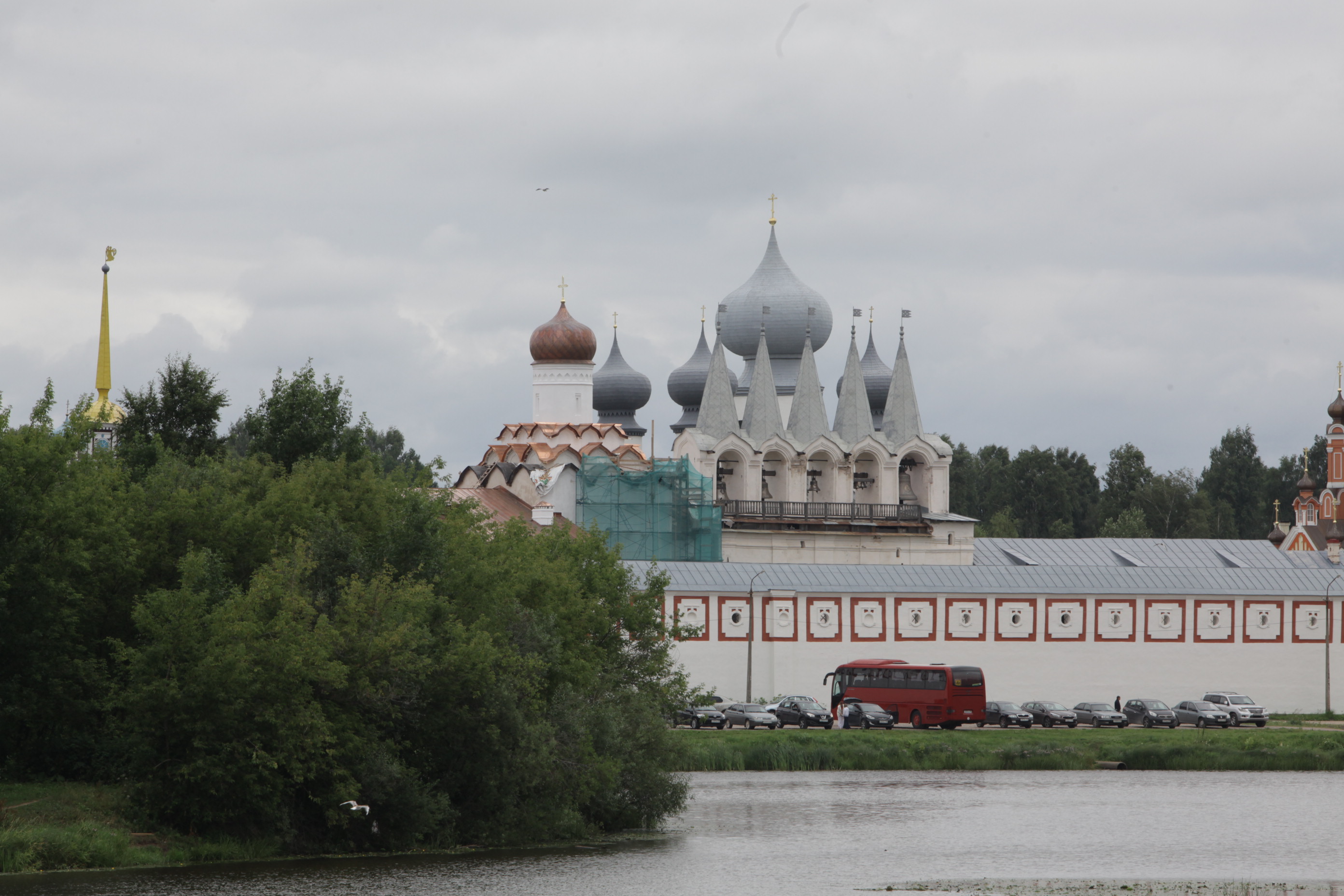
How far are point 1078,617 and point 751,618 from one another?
829cm

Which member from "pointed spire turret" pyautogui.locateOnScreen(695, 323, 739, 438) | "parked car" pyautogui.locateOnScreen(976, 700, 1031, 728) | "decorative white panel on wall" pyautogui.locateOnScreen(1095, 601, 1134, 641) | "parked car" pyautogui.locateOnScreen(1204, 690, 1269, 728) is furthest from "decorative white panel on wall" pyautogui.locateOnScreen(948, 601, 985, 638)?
"pointed spire turret" pyautogui.locateOnScreen(695, 323, 739, 438)

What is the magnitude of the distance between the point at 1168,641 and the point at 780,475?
1535 cm

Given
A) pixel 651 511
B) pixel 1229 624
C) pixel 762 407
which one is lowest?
pixel 1229 624

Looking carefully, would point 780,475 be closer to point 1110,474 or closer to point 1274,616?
point 1274,616

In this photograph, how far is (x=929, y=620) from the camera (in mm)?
44844

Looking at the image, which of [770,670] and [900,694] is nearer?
[900,694]

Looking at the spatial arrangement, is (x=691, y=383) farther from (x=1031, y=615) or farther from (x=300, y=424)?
(x=300, y=424)

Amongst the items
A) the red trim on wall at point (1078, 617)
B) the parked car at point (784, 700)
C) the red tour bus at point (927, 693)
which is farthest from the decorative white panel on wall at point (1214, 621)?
the parked car at point (784, 700)

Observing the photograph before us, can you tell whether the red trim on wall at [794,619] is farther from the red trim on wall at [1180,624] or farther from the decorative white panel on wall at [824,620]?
the red trim on wall at [1180,624]

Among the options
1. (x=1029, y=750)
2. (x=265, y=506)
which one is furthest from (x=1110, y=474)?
Answer: (x=265, y=506)

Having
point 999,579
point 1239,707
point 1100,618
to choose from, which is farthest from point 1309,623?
point 999,579

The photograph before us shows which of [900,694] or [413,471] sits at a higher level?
[413,471]

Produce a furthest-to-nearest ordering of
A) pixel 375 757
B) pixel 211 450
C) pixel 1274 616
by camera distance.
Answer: pixel 1274 616, pixel 211 450, pixel 375 757

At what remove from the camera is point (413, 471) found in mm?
25766
